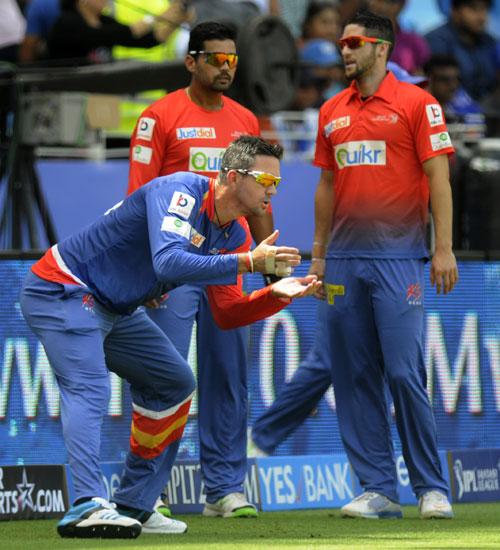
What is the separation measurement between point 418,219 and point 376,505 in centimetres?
158

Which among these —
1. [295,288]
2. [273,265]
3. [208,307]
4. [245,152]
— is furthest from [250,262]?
[208,307]

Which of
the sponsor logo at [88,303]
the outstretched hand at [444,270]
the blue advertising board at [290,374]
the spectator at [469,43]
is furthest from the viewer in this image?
the spectator at [469,43]

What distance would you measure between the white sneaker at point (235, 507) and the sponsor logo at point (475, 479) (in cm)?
178

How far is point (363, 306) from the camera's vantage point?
26.9ft

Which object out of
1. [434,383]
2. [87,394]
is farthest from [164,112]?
[434,383]

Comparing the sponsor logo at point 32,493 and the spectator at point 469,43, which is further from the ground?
the spectator at point 469,43

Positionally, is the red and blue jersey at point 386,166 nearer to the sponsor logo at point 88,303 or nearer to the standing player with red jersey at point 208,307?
the standing player with red jersey at point 208,307

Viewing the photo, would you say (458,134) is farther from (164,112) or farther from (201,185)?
(201,185)

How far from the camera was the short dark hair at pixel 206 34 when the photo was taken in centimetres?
841

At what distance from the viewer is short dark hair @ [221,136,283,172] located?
22.0ft

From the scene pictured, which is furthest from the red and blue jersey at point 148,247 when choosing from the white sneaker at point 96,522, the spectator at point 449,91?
the spectator at point 449,91

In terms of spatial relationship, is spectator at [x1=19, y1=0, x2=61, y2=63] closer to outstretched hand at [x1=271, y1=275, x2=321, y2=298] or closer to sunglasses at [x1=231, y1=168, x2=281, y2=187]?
sunglasses at [x1=231, y1=168, x2=281, y2=187]

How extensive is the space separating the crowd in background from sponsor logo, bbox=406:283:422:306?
11.9 feet

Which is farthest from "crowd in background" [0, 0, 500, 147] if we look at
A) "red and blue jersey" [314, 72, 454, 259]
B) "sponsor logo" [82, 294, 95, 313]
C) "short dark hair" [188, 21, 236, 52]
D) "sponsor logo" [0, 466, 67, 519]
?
"sponsor logo" [82, 294, 95, 313]
